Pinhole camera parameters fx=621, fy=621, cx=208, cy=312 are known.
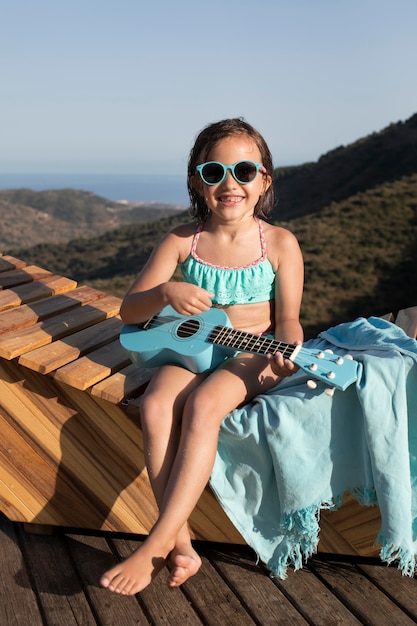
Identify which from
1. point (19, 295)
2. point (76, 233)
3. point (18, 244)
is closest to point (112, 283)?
point (19, 295)

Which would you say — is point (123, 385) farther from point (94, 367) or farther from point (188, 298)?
point (188, 298)

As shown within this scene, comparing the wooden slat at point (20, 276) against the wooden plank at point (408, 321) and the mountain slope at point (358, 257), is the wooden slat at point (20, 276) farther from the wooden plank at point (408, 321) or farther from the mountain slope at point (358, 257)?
the mountain slope at point (358, 257)

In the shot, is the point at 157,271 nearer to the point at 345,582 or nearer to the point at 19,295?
the point at 19,295

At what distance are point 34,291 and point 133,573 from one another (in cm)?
188

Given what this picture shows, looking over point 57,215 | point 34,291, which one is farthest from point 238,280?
point 57,215

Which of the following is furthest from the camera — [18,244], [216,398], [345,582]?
[18,244]

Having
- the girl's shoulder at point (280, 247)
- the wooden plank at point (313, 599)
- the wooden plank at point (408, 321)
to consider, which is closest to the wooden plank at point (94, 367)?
the girl's shoulder at point (280, 247)

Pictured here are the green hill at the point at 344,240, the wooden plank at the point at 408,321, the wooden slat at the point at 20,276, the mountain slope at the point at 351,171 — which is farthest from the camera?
the mountain slope at the point at 351,171

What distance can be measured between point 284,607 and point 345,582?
0.29 metres

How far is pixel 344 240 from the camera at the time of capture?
76.9ft

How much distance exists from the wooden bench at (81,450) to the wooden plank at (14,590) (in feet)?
0.42

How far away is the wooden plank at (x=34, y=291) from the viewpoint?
10.6 ft

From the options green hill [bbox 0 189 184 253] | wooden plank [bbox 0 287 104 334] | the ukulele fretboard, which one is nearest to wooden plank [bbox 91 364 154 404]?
the ukulele fretboard

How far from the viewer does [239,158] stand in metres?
2.54
